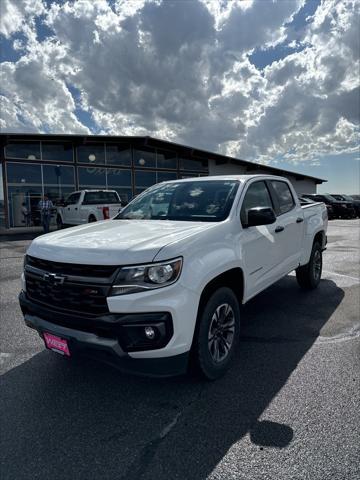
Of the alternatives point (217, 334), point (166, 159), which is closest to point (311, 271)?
point (217, 334)

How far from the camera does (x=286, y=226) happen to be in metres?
4.33

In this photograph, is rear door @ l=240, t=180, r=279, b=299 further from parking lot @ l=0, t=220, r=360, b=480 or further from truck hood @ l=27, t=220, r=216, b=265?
parking lot @ l=0, t=220, r=360, b=480

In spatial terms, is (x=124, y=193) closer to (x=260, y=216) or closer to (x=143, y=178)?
(x=143, y=178)

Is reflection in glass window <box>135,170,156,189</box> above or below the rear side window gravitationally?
above

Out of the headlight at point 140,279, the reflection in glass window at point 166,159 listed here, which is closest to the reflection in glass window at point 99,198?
the reflection in glass window at point 166,159

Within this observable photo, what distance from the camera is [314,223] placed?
543cm

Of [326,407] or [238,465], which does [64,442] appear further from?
[326,407]

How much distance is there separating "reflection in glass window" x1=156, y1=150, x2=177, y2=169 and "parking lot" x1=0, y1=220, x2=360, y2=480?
20695 mm

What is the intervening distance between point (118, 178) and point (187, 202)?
62.0 feet

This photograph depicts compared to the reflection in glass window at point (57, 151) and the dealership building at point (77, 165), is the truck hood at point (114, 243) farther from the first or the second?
the reflection in glass window at point (57, 151)

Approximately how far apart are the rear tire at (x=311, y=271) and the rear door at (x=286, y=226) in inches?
27.3

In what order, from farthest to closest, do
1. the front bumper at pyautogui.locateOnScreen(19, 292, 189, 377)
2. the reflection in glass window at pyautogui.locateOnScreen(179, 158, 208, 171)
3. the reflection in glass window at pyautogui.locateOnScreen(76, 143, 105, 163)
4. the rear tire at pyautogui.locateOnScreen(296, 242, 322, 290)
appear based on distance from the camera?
the reflection in glass window at pyautogui.locateOnScreen(179, 158, 208, 171) → the reflection in glass window at pyautogui.locateOnScreen(76, 143, 105, 163) → the rear tire at pyautogui.locateOnScreen(296, 242, 322, 290) → the front bumper at pyautogui.locateOnScreen(19, 292, 189, 377)

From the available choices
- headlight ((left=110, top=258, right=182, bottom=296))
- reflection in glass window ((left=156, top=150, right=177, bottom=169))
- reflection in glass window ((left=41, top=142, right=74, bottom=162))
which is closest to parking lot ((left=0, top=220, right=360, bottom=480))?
headlight ((left=110, top=258, right=182, bottom=296))

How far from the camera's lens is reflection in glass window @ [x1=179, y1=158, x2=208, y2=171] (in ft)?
80.3
